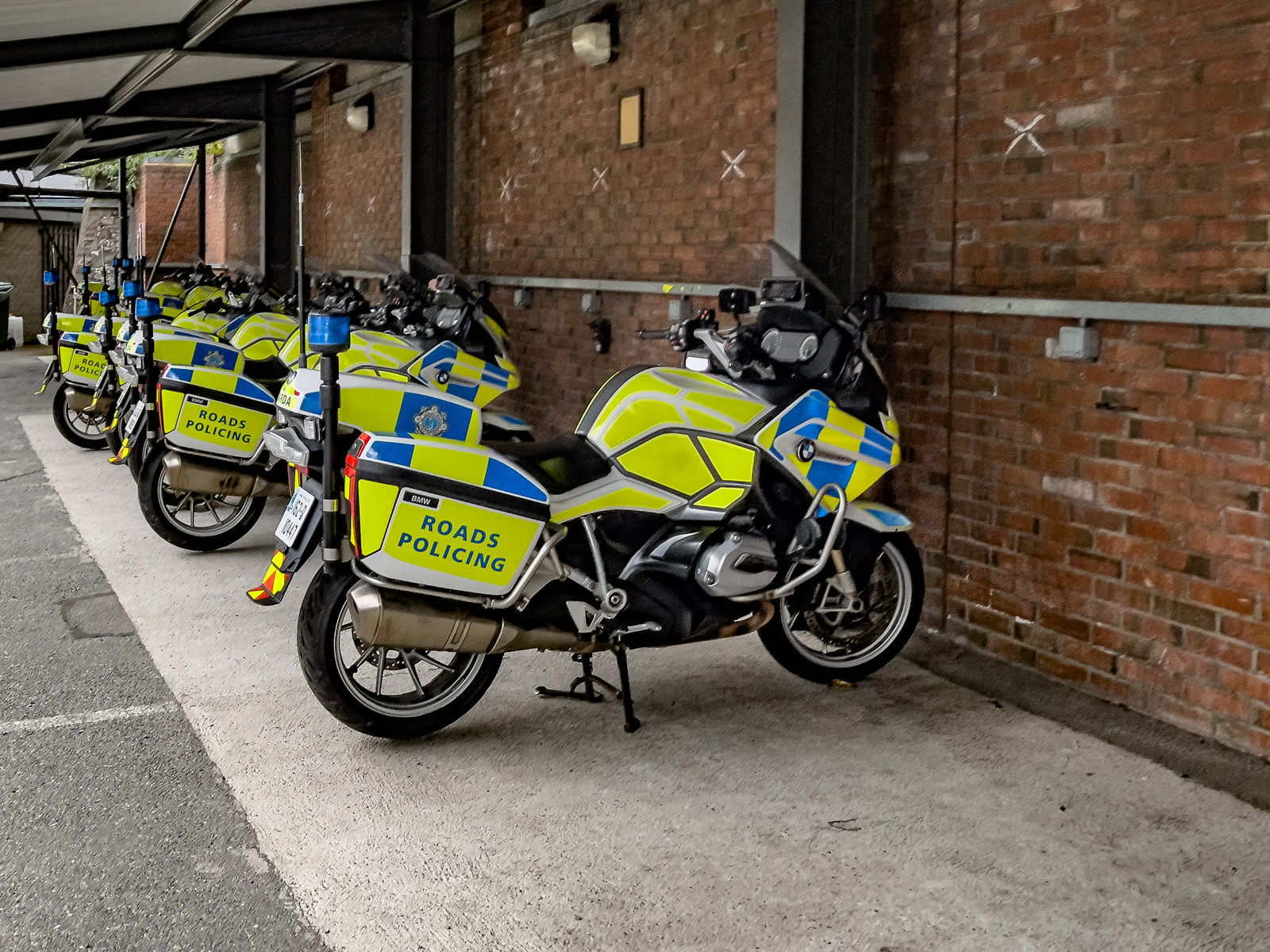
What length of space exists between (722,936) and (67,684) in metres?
2.46

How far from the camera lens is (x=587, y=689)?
388cm

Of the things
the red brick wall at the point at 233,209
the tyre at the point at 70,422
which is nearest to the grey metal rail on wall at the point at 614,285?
the tyre at the point at 70,422

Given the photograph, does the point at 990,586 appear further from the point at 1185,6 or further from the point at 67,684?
the point at 67,684

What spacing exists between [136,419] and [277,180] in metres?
6.71

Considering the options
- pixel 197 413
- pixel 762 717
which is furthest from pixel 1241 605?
pixel 197 413

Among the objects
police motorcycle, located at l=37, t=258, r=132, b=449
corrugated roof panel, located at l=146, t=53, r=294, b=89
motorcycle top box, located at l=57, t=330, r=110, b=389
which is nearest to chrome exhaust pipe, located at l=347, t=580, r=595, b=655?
police motorcycle, located at l=37, t=258, r=132, b=449

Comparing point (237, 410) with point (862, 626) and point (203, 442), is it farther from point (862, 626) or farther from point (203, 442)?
point (862, 626)

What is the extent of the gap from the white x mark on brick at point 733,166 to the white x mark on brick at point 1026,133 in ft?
5.25

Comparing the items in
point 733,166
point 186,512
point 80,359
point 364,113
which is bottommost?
point 186,512

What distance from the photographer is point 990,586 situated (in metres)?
4.27

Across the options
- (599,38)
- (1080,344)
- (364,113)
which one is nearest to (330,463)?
(1080,344)

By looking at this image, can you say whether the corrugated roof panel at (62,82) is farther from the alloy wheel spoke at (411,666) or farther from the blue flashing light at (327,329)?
the alloy wheel spoke at (411,666)

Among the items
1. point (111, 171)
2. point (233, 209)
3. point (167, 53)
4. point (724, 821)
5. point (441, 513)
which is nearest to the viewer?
point (724, 821)

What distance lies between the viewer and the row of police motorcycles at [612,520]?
3.28 meters
